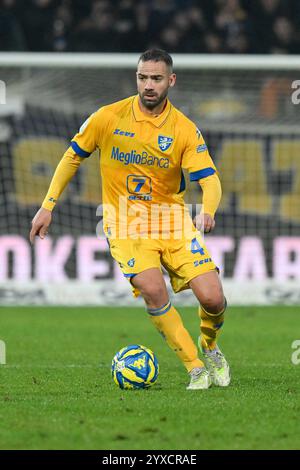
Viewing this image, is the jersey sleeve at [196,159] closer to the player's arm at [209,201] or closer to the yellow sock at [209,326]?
the player's arm at [209,201]

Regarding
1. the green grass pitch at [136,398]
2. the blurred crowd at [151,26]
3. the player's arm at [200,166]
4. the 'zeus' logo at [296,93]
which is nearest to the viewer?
the green grass pitch at [136,398]

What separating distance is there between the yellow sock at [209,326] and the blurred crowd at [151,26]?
1165 cm

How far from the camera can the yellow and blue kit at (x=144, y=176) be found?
25.1 feet

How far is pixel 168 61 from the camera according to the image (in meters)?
7.58

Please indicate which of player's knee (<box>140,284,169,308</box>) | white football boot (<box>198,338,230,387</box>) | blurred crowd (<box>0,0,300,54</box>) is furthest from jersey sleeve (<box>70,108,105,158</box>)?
blurred crowd (<box>0,0,300,54</box>)

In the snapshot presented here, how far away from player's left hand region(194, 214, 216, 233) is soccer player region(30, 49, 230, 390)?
0.19m

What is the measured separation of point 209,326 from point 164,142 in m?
1.43

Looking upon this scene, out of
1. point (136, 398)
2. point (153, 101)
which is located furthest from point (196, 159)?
point (136, 398)

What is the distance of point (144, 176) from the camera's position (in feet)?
25.4

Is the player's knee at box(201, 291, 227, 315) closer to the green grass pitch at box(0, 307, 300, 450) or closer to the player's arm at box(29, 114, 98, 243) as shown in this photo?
the green grass pitch at box(0, 307, 300, 450)

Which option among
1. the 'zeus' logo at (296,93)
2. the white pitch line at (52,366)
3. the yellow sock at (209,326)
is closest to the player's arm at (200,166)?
the yellow sock at (209,326)

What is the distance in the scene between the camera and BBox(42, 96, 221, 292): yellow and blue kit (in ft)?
25.1

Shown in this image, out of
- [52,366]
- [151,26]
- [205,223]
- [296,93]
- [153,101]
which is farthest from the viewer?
[151,26]

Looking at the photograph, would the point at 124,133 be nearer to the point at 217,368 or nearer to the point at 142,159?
the point at 142,159
